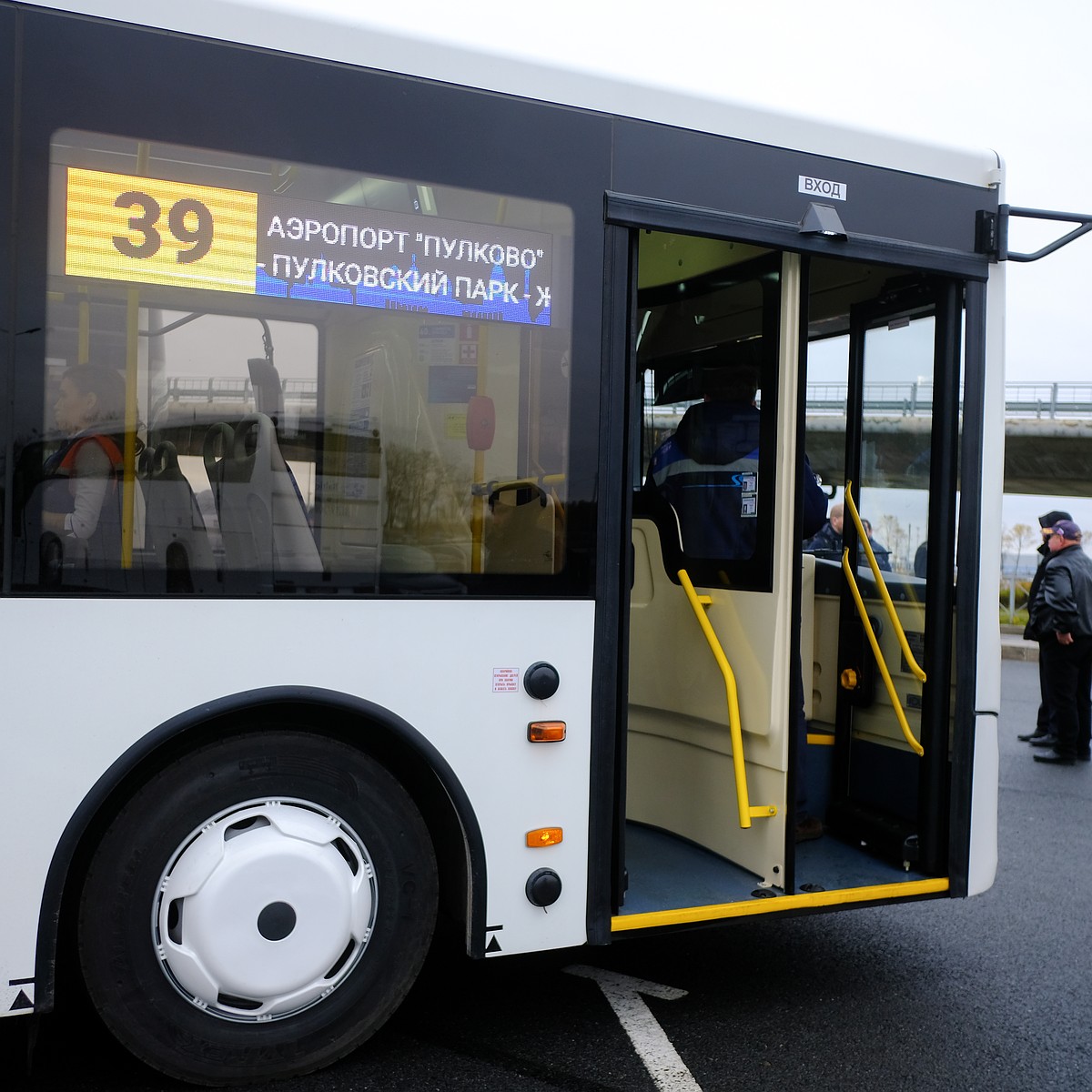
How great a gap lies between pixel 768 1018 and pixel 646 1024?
412mm

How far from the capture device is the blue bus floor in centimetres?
363

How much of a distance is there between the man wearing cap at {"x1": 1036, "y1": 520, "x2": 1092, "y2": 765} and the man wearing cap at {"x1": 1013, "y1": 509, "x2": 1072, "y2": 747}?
55mm

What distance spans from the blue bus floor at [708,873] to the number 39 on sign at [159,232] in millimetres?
2168

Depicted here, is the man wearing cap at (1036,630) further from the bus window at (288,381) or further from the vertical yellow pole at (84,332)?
the vertical yellow pole at (84,332)

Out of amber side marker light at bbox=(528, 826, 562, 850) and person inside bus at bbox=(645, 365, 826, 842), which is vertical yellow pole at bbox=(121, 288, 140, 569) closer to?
amber side marker light at bbox=(528, 826, 562, 850)

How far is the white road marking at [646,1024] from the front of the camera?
10.3ft

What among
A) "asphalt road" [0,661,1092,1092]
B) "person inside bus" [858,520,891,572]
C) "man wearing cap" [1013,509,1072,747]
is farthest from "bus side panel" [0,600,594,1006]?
"man wearing cap" [1013,509,1072,747]

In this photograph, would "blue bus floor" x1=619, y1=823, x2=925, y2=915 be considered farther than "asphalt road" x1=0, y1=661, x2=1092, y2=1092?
Yes

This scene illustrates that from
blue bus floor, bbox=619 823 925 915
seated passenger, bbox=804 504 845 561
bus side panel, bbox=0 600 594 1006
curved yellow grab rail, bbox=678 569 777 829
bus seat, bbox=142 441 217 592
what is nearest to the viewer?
bus side panel, bbox=0 600 594 1006

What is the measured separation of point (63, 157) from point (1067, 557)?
8026 mm

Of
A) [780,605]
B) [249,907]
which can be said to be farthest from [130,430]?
[780,605]

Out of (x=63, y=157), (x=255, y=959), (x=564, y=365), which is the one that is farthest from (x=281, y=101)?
(x=255, y=959)

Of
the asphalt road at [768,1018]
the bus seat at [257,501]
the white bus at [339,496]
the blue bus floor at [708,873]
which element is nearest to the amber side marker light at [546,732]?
the white bus at [339,496]

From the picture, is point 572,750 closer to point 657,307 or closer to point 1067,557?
point 657,307
